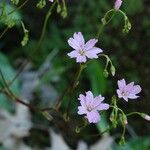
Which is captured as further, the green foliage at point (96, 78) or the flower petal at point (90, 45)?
the green foliage at point (96, 78)

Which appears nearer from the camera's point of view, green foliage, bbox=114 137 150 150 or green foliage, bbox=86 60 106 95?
green foliage, bbox=114 137 150 150

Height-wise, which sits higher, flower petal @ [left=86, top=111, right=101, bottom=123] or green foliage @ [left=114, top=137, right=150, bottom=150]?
flower petal @ [left=86, top=111, right=101, bottom=123]

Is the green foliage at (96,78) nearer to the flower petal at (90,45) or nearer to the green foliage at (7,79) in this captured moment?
the green foliage at (7,79)

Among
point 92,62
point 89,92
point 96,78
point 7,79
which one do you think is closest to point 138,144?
point 96,78

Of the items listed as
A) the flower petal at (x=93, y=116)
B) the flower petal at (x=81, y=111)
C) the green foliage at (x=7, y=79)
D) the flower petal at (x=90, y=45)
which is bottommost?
the green foliage at (x=7, y=79)

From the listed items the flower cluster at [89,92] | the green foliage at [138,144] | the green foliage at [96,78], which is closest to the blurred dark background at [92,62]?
the green foliage at [96,78]

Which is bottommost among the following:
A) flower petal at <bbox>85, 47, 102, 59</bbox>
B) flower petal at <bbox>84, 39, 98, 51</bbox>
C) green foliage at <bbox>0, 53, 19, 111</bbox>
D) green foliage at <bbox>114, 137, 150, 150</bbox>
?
green foliage at <bbox>114, 137, 150, 150</bbox>

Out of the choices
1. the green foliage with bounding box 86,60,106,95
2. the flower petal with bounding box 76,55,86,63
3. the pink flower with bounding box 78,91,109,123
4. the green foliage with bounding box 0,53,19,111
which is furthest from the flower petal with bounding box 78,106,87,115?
the green foliage with bounding box 86,60,106,95

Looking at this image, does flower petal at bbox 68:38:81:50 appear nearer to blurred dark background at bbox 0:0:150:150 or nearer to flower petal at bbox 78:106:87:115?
flower petal at bbox 78:106:87:115

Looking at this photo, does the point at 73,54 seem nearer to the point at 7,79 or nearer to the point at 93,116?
the point at 93,116

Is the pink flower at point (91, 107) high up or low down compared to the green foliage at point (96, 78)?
up

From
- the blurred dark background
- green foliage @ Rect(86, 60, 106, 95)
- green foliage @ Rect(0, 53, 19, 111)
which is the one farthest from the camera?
the blurred dark background

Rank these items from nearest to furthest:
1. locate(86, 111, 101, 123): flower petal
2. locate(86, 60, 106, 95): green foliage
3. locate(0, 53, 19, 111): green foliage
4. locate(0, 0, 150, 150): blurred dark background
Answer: locate(86, 111, 101, 123): flower petal, locate(0, 53, 19, 111): green foliage, locate(86, 60, 106, 95): green foliage, locate(0, 0, 150, 150): blurred dark background
